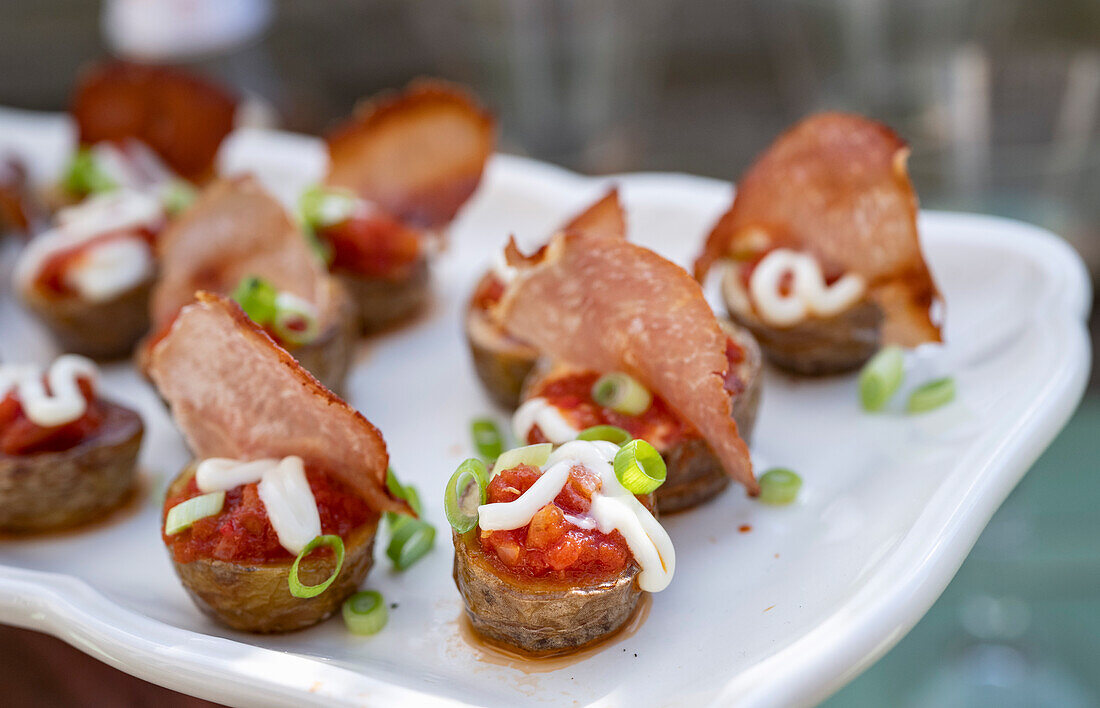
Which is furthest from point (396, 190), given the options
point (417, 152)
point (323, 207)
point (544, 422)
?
point (544, 422)

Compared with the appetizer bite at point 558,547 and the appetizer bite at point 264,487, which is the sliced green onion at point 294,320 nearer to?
the appetizer bite at point 264,487

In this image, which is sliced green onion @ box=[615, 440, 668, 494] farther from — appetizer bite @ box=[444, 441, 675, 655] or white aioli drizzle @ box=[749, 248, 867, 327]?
white aioli drizzle @ box=[749, 248, 867, 327]

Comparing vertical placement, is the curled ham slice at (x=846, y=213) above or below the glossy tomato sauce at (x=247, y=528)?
above

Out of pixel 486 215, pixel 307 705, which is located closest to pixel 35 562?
pixel 307 705

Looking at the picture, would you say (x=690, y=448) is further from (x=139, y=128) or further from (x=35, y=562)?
(x=139, y=128)

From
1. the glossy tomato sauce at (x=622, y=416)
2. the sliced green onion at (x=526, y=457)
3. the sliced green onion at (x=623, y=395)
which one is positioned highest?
the sliced green onion at (x=526, y=457)

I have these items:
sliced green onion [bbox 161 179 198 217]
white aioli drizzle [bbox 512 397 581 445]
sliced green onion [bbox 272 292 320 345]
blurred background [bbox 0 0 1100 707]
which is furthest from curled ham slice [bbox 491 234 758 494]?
blurred background [bbox 0 0 1100 707]

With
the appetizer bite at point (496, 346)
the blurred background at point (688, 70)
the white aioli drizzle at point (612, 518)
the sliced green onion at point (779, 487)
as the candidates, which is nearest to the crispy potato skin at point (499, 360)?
the appetizer bite at point (496, 346)
